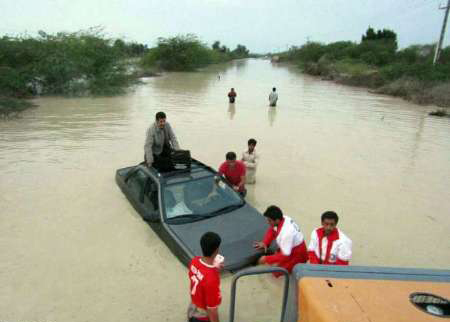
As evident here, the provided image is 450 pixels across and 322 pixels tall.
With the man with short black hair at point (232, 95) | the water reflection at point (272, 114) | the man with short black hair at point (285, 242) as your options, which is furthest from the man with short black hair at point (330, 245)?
the man with short black hair at point (232, 95)

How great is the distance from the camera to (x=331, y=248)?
4207mm

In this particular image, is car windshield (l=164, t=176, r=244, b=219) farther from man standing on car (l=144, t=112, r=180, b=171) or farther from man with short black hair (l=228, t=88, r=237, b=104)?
man with short black hair (l=228, t=88, r=237, b=104)

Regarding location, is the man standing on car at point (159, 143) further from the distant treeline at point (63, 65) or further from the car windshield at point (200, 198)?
the distant treeline at point (63, 65)

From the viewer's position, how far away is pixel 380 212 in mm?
7371

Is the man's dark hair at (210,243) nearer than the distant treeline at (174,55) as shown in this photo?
Yes

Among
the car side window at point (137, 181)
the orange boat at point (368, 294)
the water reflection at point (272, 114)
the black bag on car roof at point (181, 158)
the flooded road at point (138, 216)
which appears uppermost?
the orange boat at point (368, 294)

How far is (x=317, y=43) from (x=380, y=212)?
81742mm

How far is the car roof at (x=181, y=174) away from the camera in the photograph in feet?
18.9

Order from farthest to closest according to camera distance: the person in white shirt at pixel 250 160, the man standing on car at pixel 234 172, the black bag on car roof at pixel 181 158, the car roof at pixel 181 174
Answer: the person in white shirt at pixel 250 160
the man standing on car at pixel 234 172
the black bag on car roof at pixel 181 158
the car roof at pixel 181 174

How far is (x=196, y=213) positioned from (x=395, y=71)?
3484 centimetres

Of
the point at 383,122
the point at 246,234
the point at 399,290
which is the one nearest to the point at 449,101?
the point at 383,122

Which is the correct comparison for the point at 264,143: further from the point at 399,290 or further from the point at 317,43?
the point at 317,43

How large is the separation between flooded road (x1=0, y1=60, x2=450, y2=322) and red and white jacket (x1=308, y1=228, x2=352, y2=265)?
0.82m

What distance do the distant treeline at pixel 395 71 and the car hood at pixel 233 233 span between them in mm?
23360
